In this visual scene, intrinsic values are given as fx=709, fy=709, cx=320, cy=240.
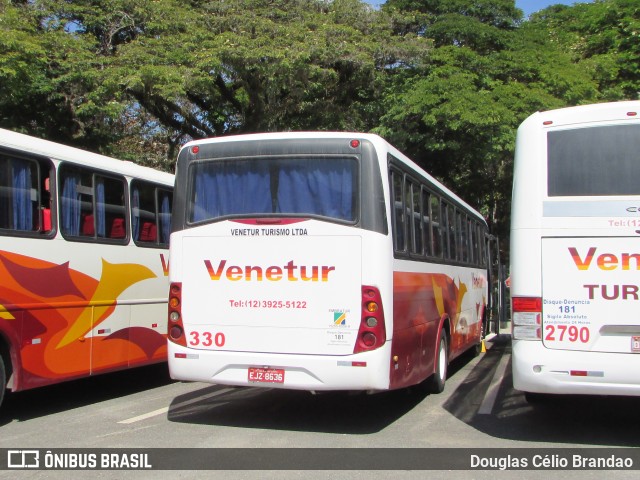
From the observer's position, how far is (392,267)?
745 centimetres

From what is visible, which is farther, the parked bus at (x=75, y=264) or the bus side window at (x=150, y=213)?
the bus side window at (x=150, y=213)

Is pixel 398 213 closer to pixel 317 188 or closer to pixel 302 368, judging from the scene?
pixel 317 188

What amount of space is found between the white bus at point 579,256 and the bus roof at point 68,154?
5.30 meters

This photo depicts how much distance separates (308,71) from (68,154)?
446 inches

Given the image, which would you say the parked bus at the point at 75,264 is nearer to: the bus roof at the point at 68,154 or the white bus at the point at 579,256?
the bus roof at the point at 68,154

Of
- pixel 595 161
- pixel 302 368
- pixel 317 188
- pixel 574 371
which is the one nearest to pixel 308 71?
pixel 317 188

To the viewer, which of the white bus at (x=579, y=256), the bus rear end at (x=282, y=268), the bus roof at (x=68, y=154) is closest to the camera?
the white bus at (x=579, y=256)

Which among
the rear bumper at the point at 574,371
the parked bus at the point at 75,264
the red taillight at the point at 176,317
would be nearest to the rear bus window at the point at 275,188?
the red taillight at the point at 176,317

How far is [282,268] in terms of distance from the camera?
24.2ft

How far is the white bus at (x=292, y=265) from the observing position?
715cm

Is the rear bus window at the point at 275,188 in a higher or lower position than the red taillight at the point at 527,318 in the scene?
higher

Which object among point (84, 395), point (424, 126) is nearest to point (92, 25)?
point (424, 126)

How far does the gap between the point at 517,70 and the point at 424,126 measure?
10.2 ft
